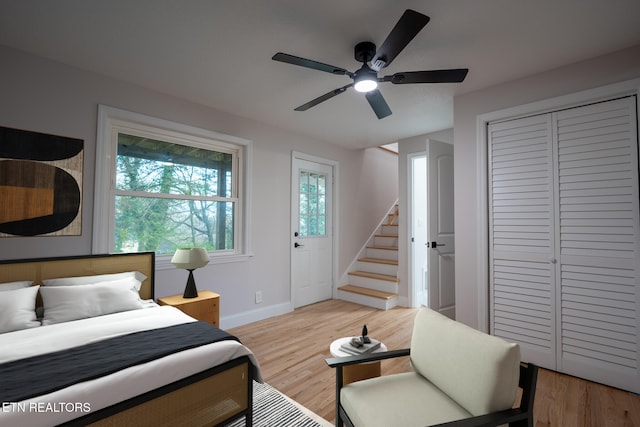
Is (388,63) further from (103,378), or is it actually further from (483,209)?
(103,378)

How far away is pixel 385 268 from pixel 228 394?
11.4 feet

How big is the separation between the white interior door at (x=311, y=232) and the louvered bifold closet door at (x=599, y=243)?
294 cm

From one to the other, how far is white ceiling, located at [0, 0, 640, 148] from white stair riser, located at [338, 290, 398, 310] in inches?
110

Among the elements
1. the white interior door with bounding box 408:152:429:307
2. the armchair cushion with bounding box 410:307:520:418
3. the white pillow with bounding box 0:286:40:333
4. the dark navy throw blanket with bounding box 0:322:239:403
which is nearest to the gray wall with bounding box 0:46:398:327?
the white pillow with bounding box 0:286:40:333

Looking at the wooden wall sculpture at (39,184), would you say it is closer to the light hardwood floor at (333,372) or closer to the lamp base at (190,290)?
the lamp base at (190,290)

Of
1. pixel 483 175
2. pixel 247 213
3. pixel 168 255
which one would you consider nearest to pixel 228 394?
pixel 168 255

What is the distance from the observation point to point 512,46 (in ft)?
7.03

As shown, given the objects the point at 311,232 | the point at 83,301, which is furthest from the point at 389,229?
the point at 83,301

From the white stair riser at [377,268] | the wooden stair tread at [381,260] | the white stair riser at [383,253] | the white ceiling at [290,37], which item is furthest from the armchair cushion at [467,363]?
the white stair riser at [383,253]

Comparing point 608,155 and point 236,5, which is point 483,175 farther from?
point 236,5

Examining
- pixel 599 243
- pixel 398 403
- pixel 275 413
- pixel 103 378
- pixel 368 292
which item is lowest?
pixel 275 413

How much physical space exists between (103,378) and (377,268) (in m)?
4.08

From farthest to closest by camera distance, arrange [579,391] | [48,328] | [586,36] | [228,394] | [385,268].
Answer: [385,268] → [579,391] → [586,36] → [48,328] → [228,394]

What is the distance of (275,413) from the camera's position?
1923mm
